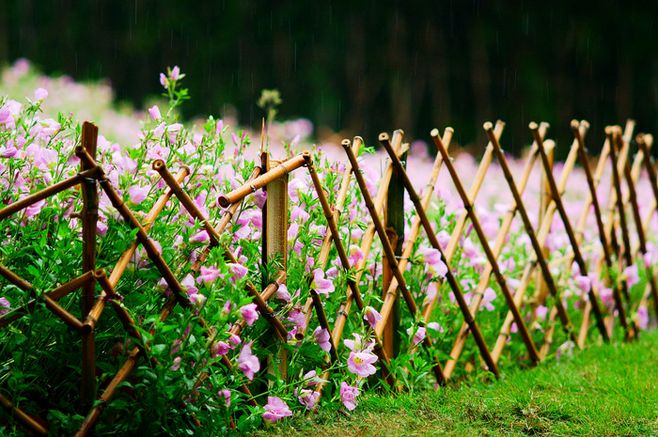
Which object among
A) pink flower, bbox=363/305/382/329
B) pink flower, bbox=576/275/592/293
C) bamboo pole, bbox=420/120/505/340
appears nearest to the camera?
pink flower, bbox=363/305/382/329

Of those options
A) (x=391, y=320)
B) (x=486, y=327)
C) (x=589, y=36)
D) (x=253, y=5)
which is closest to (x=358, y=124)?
(x=253, y=5)

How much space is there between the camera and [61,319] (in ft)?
5.50

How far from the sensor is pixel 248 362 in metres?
1.86

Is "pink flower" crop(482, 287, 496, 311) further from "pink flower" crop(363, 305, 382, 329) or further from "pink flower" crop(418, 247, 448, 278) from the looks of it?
"pink flower" crop(363, 305, 382, 329)

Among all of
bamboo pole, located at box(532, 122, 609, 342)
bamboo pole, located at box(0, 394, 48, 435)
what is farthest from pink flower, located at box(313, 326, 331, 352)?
bamboo pole, located at box(532, 122, 609, 342)

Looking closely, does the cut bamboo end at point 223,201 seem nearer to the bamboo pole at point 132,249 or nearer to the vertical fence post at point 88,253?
the bamboo pole at point 132,249

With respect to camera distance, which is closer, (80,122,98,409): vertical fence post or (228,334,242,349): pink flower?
(80,122,98,409): vertical fence post

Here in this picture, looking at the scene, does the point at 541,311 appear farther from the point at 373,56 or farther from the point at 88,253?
the point at 373,56

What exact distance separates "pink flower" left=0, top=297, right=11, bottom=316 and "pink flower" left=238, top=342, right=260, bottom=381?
0.50 m

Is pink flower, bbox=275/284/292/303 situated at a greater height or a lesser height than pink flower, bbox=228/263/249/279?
lesser

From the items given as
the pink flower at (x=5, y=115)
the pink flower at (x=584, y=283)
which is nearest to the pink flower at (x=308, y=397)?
the pink flower at (x=5, y=115)

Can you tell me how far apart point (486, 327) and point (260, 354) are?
1.36m

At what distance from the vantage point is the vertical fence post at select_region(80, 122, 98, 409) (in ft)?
5.40

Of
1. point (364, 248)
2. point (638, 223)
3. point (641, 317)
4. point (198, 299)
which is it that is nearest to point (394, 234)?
point (364, 248)
